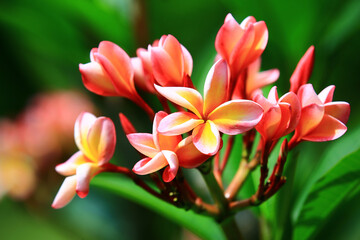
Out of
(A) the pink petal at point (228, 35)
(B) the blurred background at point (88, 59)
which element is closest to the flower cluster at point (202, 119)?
(A) the pink petal at point (228, 35)

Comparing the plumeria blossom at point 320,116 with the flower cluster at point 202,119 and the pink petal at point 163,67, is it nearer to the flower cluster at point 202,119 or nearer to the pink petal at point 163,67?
→ the flower cluster at point 202,119

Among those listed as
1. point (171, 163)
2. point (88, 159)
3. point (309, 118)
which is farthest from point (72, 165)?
point (309, 118)

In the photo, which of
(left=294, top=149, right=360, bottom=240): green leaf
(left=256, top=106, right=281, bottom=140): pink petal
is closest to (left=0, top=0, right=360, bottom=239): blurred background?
(left=294, top=149, right=360, bottom=240): green leaf

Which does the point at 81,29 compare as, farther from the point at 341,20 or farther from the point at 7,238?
the point at 7,238

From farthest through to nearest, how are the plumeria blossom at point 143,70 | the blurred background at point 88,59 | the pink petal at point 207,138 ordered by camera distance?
the blurred background at point 88,59
the plumeria blossom at point 143,70
the pink petal at point 207,138

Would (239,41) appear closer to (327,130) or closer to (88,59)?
(327,130)

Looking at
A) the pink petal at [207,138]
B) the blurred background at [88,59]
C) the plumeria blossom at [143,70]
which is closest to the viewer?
the pink petal at [207,138]

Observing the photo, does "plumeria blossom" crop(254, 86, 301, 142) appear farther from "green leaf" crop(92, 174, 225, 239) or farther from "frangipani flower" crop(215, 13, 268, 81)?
"green leaf" crop(92, 174, 225, 239)

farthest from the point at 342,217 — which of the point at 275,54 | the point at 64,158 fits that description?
the point at 64,158
